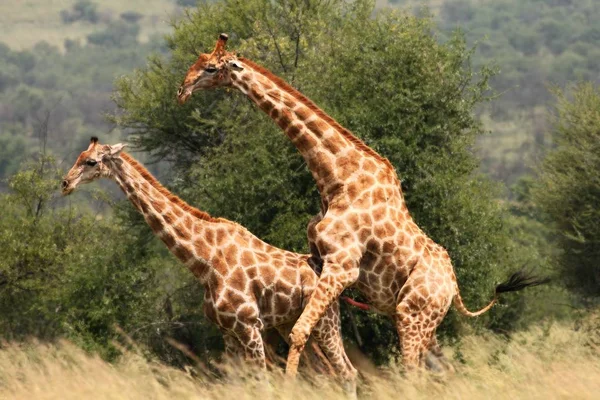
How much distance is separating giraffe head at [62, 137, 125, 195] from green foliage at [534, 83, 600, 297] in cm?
1886

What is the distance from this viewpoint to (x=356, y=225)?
47.6 feet

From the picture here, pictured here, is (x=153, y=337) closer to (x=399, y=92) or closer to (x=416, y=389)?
(x=399, y=92)

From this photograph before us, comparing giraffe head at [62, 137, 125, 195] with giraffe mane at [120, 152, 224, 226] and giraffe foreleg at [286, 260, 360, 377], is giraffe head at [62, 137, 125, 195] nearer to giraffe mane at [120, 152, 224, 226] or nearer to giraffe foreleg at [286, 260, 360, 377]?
giraffe mane at [120, 152, 224, 226]

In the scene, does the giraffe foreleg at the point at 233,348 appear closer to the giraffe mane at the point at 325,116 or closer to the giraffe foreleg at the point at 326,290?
the giraffe foreleg at the point at 326,290

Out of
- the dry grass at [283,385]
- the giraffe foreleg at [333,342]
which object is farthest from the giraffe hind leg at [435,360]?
the dry grass at [283,385]

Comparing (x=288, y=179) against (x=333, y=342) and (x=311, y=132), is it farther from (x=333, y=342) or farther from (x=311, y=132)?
(x=333, y=342)

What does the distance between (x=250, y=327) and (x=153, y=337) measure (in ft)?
41.8

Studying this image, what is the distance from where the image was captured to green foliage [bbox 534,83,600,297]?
106 ft

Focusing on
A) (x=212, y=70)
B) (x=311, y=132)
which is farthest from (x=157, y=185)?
(x=311, y=132)

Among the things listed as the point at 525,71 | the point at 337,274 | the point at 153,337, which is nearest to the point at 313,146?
the point at 337,274

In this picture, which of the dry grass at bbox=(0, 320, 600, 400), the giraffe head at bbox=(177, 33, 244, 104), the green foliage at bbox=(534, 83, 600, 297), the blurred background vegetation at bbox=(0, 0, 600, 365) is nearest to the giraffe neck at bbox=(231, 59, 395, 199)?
the giraffe head at bbox=(177, 33, 244, 104)

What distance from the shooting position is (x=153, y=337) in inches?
1075

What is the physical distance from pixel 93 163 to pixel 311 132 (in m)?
2.63

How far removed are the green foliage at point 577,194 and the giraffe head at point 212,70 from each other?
1816cm
